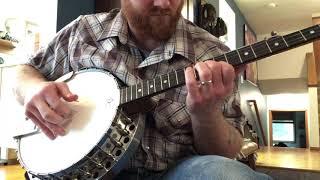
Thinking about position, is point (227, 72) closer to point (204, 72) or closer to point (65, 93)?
point (204, 72)

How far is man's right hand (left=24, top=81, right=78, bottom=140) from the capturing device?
745 millimetres

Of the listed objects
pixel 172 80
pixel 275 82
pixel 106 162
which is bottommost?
pixel 106 162

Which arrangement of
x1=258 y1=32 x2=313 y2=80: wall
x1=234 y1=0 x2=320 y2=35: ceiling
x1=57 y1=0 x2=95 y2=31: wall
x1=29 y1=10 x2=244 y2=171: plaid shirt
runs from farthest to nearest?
1. x1=258 y1=32 x2=313 y2=80: wall
2. x1=234 y1=0 x2=320 y2=35: ceiling
3. x1=57 y1=0 x2=95 y2=31: wall
4. x1=29 y1=10 x2=244 y2=171: plaid shirt

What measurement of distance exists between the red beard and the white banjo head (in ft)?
0.60

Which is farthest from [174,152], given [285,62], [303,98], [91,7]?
[303,98]

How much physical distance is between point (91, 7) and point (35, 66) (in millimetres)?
826

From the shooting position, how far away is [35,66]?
0.98 m

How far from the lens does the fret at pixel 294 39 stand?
2.22 feet

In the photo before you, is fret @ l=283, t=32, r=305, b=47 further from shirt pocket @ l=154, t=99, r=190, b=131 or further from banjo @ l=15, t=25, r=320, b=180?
shirt pocket @ l=154, t=99, r=190, b=131

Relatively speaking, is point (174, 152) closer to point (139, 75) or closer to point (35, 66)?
point (139, 75)

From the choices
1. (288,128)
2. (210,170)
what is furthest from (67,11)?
(288,128)

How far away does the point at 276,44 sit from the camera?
69 cm

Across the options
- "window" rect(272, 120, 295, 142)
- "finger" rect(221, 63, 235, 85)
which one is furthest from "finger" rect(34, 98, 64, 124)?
"window" rect(272, 120, 295, 142)

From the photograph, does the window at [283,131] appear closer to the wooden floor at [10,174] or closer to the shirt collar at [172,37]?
the wooden floor at [10,174]
